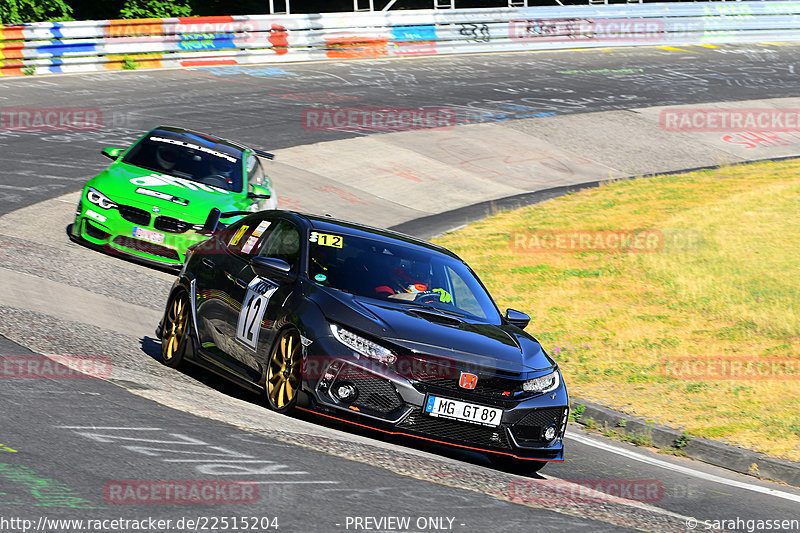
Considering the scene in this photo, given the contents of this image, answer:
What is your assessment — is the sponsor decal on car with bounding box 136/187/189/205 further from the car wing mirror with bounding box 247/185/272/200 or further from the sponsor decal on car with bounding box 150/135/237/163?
the sponsor decal on car with bounding box 150/135/237/163

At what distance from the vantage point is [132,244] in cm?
1348

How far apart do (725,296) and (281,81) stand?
18.5m

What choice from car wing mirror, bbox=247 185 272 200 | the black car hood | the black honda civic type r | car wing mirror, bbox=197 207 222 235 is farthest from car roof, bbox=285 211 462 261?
car wing mirror, bbox=247 185 272 200

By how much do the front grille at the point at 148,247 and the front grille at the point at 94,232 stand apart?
26 centimetres

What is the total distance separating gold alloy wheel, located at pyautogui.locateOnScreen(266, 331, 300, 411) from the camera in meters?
7.57

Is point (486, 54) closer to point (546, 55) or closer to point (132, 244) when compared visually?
point (546, 55)

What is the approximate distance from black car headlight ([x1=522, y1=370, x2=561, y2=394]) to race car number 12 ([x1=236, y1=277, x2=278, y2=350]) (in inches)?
80.5

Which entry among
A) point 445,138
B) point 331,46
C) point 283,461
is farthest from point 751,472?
point 331,46

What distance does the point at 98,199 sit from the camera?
1369 centimetres

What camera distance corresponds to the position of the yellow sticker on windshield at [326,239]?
8523 millimetres

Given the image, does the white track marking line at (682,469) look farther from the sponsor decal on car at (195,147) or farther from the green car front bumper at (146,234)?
the sponsor decal on car at (195,147)

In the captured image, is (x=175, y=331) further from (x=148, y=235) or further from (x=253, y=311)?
(x=148, y=235)

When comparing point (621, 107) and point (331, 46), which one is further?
point (331, 46)

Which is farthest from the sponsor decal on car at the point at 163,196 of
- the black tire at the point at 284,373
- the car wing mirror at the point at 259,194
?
the black tire at the point at 284,373
